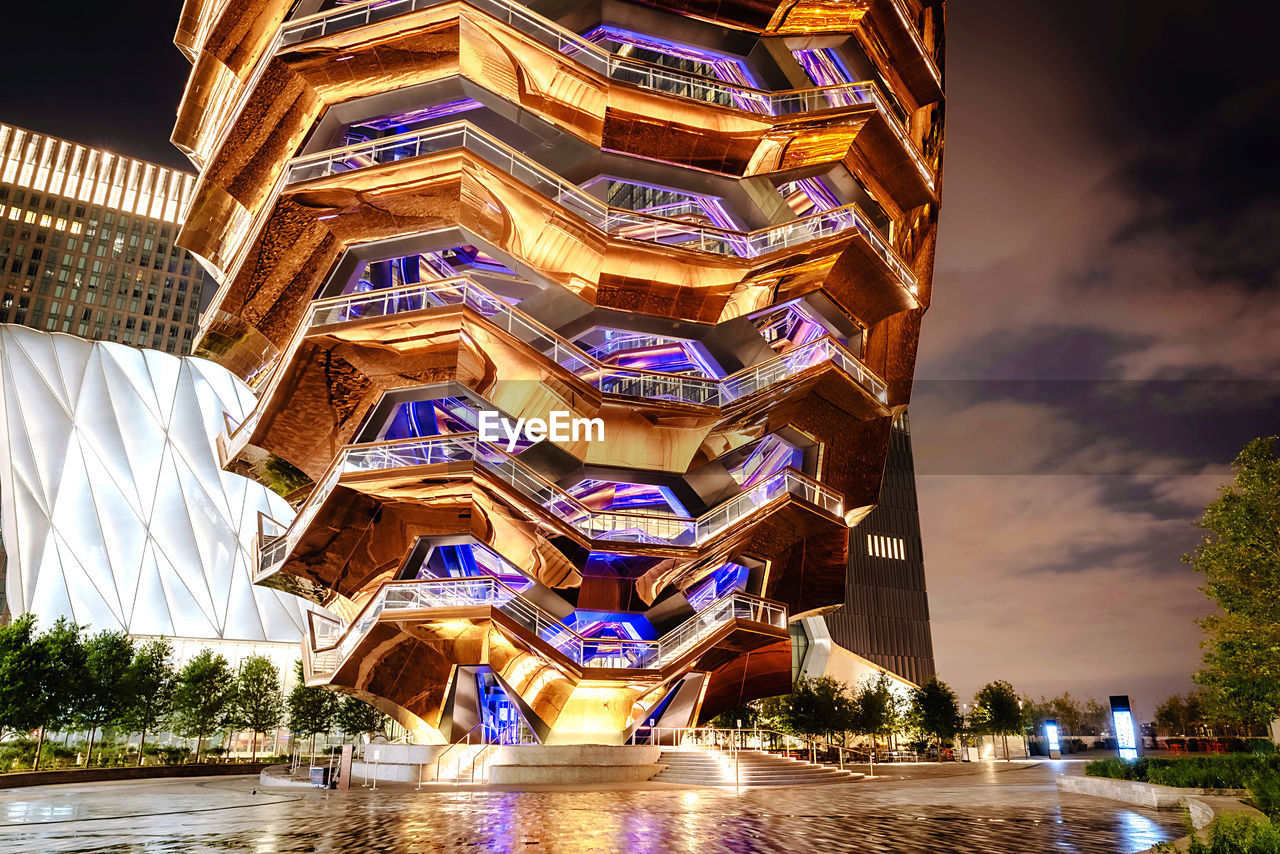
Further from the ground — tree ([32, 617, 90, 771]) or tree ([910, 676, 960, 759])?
tree ([32, 617, 90, 771])

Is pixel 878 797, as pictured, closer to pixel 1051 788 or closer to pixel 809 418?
pixel 1051 788

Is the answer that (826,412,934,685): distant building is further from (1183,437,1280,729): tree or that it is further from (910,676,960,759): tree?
(1183,437,1280,729): tree

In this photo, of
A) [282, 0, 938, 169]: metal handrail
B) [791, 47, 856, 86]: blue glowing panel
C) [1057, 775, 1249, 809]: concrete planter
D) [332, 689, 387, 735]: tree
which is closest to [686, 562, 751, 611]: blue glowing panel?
[1057, 775, 1249, 809]: concrete planter

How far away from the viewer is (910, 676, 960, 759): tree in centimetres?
6012

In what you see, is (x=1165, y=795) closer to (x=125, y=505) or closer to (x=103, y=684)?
(x=103, y=684)

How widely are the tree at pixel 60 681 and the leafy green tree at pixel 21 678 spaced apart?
0.69 ft

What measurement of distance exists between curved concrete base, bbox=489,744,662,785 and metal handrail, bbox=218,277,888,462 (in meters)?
12.5

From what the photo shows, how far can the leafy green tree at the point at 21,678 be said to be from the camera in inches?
1314

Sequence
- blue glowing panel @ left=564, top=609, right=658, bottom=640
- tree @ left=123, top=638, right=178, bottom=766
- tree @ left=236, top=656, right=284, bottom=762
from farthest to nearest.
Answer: tree @ left=236, top=656, right=284, bottom=762 → tree @ left=123, top=638, right=178, bottom=766 → blue glowing panel @ left=564, top=609, right=658, bottom=640

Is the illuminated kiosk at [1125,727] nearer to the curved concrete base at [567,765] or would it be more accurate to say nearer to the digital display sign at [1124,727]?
the digital display sign at [1124,727]

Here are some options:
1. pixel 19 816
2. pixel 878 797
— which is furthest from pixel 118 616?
pixel 878 797

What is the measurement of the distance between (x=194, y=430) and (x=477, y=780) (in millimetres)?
53554

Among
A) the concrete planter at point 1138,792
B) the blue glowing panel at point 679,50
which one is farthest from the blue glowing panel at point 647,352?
the concrete planter at point 1138,792

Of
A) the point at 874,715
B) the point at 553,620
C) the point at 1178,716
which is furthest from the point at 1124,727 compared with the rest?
the point at 1178,716
